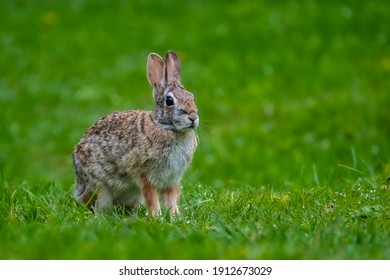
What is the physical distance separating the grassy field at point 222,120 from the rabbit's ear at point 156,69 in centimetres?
117

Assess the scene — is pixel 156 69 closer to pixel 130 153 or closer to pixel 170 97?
pixel 170 97

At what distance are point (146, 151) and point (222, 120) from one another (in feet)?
22.9

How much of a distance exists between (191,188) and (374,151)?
4557mm

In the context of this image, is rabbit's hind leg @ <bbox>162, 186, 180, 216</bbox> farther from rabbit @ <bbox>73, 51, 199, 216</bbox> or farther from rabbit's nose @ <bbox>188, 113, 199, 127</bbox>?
rabbit's nose @ <bbox>188, 113, 199, 127</bbox>

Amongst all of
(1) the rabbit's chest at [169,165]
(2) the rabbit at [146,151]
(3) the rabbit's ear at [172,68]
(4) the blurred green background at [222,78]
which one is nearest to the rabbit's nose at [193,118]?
(2) the rabbit at [146,151]

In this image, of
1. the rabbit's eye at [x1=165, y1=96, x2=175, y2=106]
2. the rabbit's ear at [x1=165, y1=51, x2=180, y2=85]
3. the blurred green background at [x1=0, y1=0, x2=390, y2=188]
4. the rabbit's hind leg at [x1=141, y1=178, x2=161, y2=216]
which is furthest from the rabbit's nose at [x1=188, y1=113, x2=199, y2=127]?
the blurred green background at [x1=0, y1=0, x2=390, y2=188]

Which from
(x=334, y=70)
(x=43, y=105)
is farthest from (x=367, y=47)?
(x=43, y=105)

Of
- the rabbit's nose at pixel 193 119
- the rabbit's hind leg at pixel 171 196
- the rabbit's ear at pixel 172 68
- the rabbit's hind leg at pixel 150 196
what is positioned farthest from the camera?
the rabbit's ear at pixel 172 68

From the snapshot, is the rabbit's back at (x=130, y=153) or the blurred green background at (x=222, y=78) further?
the blurred green background at (x=222, y=78)

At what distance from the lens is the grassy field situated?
554 cm

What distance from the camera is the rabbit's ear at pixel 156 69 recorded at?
7.07 m

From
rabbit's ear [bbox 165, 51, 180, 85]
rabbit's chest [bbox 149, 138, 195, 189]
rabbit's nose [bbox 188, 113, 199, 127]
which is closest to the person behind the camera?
rabbit's nose [bbox 188, 113, 199, 127]

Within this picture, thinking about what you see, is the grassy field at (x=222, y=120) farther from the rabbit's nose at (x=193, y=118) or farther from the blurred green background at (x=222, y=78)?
the rabbit's nose at (x=193, y=118)

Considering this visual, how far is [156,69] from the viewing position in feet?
23.4
